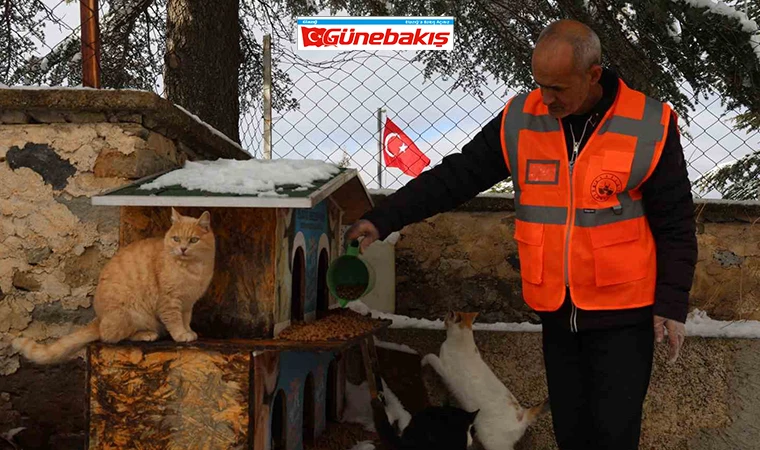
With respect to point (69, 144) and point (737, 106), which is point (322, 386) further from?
point (737, 106)

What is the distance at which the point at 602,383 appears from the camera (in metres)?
2.32

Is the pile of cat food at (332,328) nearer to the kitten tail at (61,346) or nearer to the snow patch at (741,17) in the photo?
the kitten tail at (61,346)

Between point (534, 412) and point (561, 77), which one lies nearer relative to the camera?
point (561, 77)

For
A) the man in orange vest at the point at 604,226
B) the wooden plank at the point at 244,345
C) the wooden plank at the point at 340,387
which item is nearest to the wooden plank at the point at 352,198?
the wooden plank at the point at 340,387

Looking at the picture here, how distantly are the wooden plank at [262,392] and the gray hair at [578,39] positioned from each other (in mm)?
1484

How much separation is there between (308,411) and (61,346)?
1.28 m

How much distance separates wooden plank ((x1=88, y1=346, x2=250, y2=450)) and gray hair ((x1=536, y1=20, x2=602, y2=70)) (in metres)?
1.62

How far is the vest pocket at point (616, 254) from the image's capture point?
89.7 inches

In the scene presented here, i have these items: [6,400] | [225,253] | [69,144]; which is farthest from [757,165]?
[6,400]

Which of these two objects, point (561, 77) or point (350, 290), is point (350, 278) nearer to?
point (350, 290)

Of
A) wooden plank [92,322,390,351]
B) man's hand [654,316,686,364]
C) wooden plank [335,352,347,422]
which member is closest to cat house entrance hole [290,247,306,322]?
wooden plank [92,322,390,351]

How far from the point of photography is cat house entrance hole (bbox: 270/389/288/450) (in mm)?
3082

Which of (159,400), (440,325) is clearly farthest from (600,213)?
(440,325)

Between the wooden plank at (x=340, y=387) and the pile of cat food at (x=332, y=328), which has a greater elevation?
the pile of cat food at (x=332, y=328)
